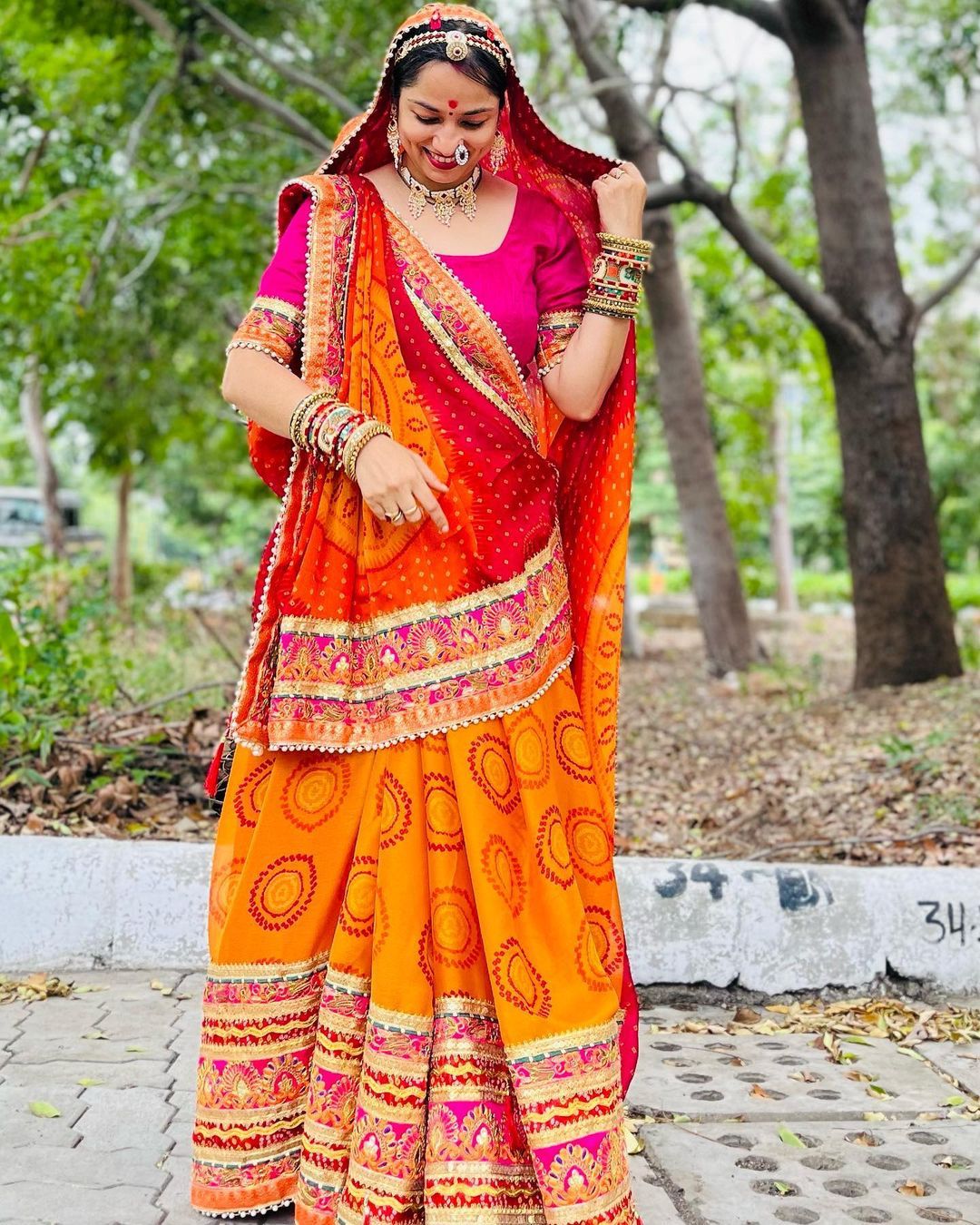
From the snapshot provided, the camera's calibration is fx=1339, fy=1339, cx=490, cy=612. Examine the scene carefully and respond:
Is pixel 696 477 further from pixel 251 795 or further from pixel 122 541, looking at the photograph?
pixel 122 541

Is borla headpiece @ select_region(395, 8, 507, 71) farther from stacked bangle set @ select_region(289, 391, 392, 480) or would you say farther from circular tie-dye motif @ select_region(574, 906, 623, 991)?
circular tie-dye motif @ select_region(574, 906, 623, 991)

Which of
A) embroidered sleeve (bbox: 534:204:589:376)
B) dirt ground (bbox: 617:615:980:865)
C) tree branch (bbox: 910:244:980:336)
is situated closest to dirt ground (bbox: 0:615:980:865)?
dirt ground (bbox: 617:615:980:865)

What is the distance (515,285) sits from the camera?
2.29 meters

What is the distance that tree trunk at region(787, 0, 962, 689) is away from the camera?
318 inches

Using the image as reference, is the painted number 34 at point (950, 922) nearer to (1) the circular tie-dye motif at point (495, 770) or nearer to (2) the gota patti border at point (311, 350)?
(1) the circular tie-dye motif at point (495, 770)

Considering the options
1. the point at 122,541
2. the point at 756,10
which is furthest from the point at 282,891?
the point at 122,541

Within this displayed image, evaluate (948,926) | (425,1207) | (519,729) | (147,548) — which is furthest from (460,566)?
(147,548)

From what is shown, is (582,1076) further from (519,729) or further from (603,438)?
(603,438)

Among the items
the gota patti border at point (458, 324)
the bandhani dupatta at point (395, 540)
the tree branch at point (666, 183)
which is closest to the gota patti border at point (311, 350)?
the bandhani dupatta at point (395, 540)

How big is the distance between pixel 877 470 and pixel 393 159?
628cm

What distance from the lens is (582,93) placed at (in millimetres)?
8523

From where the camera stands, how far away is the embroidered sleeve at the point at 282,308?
2213 mm

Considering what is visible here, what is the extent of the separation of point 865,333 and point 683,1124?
249 inches

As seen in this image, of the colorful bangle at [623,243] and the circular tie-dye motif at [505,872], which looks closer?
the circular tie-dye motif at [505,872]
